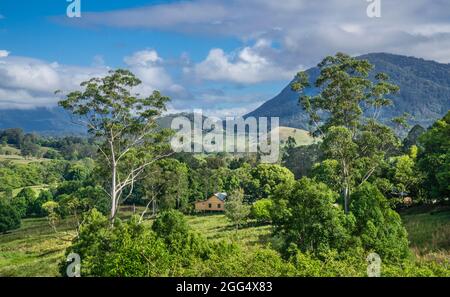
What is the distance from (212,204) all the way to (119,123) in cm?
3695

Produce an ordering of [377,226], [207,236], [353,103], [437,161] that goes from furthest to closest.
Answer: [207,236], [437,161], [353,103], [377,226]

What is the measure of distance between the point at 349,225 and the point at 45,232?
46.6 m

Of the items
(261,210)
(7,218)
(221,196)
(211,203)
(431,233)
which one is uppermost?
(431,233)

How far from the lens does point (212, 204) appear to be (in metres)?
63.8

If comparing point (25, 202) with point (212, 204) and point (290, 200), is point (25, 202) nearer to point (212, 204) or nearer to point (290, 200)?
point (212, 204)

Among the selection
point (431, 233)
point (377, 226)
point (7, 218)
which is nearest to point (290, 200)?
point (377, 226)

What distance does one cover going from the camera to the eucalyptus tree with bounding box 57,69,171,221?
27.5 metres

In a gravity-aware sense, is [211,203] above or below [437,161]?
below

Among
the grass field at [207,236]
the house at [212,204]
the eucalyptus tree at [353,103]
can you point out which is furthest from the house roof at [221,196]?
the eucalyptus tree at [353,103]

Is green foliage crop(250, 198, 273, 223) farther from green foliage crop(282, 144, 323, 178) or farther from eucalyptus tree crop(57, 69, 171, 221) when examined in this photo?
green foliage crop(282, 144, 323, 178)

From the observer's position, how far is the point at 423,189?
127ft

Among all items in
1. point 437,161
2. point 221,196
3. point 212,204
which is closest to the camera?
point 437,161

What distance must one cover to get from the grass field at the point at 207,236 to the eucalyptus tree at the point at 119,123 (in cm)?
537
